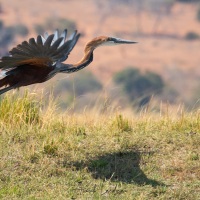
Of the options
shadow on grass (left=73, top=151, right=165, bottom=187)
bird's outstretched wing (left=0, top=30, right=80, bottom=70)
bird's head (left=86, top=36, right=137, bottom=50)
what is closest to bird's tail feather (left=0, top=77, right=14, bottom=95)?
bird's outstretched wing (left=0, top=30, right=80, bottom=70)

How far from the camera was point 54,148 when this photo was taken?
659cm

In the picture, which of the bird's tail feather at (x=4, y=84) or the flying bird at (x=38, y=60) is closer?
the flying bird at (x=38, y=60)

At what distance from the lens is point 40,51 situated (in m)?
6.43

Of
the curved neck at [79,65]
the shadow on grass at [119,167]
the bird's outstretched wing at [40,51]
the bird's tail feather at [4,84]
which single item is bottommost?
the shadow on grass at [119,167]

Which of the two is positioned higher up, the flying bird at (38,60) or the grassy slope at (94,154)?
the flying bird at (38,60)

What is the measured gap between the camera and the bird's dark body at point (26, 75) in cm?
689

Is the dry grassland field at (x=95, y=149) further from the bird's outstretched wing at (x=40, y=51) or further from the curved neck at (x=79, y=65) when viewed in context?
the bird's outstretched wing at (x=40, y=51)

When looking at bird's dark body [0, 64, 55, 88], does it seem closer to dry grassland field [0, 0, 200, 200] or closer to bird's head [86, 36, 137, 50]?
dry grassland field [0, 0, 200, 200]

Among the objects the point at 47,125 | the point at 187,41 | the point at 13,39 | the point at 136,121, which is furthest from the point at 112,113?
the point at 187,41

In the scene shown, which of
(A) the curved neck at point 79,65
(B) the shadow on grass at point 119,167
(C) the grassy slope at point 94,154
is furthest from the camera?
(A) the curved neck at point 79,65

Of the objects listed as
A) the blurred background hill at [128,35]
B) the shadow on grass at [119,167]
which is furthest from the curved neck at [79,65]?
the blurred background hill at [128,35]

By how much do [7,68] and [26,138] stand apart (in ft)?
2.55

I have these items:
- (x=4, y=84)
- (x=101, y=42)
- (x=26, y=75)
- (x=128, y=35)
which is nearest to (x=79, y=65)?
(x=101, y=42)

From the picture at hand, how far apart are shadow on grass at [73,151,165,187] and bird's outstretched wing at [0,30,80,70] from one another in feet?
3.47
